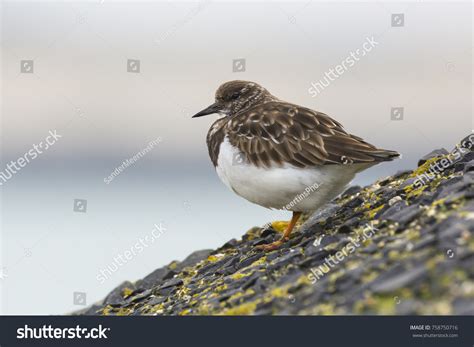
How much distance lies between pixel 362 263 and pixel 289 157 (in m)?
3.21

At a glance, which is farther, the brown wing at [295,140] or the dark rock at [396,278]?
the brown wing at [295,140]

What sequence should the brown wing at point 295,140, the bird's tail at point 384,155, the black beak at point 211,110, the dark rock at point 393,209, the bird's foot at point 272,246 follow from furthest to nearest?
1. the black beak at point 211,110
2. the bird's foot at point 272,246
3. the brown wing at point 295,140
4. the bird's tail at point 384,155
5. the dark rock at point 393,209

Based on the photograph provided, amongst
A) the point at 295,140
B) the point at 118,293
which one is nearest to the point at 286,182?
the point at 295,140

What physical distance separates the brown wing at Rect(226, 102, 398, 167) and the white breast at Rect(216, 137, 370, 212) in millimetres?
144

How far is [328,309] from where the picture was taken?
7.91 m

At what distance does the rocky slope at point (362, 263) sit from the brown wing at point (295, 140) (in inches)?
37.7

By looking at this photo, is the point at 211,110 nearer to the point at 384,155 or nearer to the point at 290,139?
the point at 290,139

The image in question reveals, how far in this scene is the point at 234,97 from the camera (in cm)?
1425

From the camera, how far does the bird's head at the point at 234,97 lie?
14.2 metres

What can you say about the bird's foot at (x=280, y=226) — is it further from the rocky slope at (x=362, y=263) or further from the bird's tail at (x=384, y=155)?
the bird's tail at (x=384, y=155)

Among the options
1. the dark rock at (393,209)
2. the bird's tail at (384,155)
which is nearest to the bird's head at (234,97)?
the bird's tail at (384,155)
